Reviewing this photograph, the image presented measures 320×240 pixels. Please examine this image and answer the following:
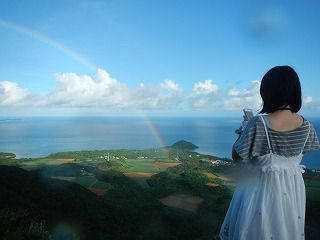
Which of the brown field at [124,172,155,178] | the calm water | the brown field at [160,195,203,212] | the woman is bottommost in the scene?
the brown field at [160,195,203,212]

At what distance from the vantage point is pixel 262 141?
1219mm

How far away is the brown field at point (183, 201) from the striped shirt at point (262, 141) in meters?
16.7

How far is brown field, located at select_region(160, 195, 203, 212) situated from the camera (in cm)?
1800

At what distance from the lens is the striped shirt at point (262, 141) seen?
3.99 feet

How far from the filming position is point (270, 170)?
1225mm

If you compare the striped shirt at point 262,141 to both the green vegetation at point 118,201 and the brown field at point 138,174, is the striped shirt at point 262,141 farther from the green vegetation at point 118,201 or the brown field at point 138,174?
the brown field at point 138,174

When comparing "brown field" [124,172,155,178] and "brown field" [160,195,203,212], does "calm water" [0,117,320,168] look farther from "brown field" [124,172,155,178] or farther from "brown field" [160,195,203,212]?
"brown field" [124,172,155,178]

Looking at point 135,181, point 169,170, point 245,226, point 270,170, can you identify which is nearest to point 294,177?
point 270,170

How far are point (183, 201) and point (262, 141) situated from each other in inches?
746

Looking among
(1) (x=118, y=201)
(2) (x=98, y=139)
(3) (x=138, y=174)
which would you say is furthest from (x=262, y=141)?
(2) (x=98, y=139)

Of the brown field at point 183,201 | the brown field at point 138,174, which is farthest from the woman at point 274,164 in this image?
the brown field at point 138,174

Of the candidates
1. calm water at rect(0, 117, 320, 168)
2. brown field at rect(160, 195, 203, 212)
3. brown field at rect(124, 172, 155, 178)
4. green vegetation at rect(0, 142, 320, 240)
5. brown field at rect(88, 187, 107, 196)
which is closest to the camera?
green vegetation at rect(0, 142, 320, 240)

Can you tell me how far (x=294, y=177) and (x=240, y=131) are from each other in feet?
0.97

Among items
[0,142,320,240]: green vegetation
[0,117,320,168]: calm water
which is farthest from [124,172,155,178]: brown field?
[0,117,320,168]: calm water
